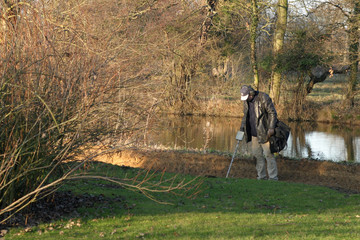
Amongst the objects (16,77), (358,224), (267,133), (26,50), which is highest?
(26,50)

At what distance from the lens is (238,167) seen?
12.6m

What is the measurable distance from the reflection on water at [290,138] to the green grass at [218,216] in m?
6.81

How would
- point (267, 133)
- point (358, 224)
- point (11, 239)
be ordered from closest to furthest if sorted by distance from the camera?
point (11, 239)
point (358, 224)
point (267, 133)

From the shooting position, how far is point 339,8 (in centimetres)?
2120

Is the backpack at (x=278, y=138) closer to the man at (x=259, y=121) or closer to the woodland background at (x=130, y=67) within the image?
the man at (x=259, y=121)

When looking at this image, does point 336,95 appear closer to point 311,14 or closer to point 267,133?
point 311,14

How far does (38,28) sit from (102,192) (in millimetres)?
3262

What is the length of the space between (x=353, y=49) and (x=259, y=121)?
13.6 metres

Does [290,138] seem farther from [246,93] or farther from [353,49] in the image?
[246,93]

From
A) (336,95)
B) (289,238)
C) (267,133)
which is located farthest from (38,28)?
(336,95)

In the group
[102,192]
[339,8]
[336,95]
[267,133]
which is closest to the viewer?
[102,192]

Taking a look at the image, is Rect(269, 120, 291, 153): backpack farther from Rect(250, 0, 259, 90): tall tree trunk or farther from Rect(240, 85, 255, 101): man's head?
Result: Rect(250, 0, 259, 90): tall tree trunk

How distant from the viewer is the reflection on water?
1773cm

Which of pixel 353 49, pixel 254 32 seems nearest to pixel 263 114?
pixel 353 49
